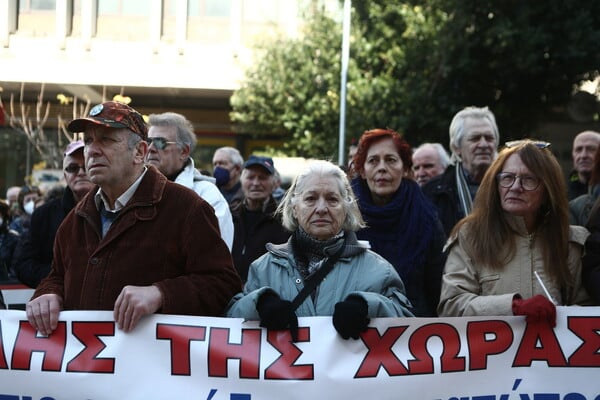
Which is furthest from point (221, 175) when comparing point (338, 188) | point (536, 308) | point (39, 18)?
point (39, 18)

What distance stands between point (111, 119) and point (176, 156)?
1654mm

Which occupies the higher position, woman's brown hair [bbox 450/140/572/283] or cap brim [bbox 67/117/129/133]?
cap brim [bbox 67/117/129/133]

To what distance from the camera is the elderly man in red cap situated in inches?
144

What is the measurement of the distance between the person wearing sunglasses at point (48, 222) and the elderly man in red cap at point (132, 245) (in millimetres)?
1551

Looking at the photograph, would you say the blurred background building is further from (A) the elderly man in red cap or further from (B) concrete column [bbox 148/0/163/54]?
(A) the elderly man in red cap

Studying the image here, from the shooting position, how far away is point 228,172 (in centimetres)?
856

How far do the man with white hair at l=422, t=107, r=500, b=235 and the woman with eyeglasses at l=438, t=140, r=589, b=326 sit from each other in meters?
1.42

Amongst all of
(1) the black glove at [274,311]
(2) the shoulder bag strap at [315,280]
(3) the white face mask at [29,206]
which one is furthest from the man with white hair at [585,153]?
(3) the white face mask at [29,206]

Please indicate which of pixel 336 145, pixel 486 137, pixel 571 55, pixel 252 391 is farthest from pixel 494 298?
pixel 336 145

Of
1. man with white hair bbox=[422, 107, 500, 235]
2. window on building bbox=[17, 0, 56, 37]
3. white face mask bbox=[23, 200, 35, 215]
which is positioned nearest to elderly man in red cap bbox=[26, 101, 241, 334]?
man with white hair bbox=[422, 107, 500, 235]

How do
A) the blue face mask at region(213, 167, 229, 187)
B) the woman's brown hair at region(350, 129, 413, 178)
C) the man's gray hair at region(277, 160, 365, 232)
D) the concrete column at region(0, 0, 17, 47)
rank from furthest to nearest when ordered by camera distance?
the concrete column at region(0, 0, 17, 47), the blue face mask at region(213, 167, 229, 187), the woman's brown hair at region(350, 129, 413, 178), the man's gray hair at region(277, 160, 365, 232)

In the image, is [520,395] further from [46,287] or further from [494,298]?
[46,287]

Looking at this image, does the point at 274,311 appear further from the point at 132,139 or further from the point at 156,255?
the point at 132,139

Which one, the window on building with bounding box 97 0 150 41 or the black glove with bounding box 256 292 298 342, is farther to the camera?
the window on building with bounding box 97 0 150 41
